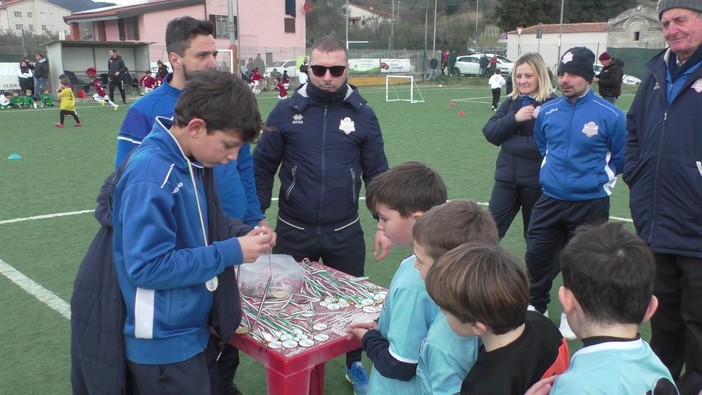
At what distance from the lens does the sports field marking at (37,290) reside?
186 inches

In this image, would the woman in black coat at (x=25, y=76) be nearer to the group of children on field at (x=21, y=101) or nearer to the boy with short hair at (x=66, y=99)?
the group of children on field at (x=21, y=101)

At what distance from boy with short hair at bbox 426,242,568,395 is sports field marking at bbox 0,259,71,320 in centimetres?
363

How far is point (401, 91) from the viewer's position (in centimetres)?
3016

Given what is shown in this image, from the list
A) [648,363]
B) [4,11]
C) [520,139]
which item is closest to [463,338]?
[648,363]

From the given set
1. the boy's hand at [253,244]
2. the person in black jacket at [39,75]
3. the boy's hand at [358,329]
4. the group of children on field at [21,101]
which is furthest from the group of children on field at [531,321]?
the person in black jacket at [39,75]

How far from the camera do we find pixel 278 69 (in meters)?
35.4

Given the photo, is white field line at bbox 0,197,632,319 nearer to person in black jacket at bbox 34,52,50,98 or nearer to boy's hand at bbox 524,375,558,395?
boy's hand at bbox 524,375,558,395

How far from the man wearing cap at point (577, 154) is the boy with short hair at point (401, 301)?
186 cm

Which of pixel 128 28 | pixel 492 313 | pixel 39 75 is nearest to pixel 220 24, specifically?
pixel 128 28

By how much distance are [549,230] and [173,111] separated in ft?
8.91

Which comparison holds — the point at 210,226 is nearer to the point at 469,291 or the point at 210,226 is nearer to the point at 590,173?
the point at 469,291

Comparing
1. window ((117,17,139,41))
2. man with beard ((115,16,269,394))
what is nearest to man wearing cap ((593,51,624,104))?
man with beard ((115,16,269,394))

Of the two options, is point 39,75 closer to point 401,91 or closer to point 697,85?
point 401,91

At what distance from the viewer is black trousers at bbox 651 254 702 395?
10.6ft
